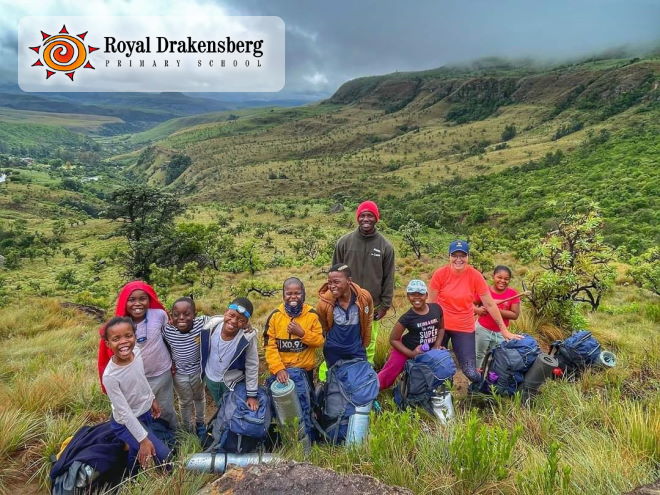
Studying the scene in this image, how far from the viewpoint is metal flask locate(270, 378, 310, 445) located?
2.98 m

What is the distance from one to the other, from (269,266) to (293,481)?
22.6 metres

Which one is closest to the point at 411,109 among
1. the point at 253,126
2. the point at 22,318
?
the point at 253,126

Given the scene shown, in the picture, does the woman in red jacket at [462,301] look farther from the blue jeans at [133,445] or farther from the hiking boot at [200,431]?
the blue jeans at [133,445]

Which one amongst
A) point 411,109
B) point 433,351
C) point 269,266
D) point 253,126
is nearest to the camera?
point 433,351

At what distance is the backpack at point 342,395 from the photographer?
3.12 m

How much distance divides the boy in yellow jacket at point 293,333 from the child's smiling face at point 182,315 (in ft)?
2.21

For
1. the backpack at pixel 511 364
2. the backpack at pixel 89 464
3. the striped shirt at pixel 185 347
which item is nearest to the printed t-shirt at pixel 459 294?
the backpack at pixel 511 364

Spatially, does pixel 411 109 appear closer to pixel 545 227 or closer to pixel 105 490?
pixel 545 227

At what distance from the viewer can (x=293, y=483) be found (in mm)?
1942

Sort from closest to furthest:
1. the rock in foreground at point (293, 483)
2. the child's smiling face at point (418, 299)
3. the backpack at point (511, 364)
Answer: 1. the rock in foreground at point (293, 483)
2. the backpack at point (511, 364)
3. the child's smiling face at point (418, 299)

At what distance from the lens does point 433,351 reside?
354 centimetres

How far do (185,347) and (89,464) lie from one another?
3.41 feet

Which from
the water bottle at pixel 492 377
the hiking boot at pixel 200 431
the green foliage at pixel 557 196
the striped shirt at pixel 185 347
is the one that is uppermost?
the green foliage at pixel 557 196

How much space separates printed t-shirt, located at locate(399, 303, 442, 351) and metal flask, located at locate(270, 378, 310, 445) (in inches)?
53.2
